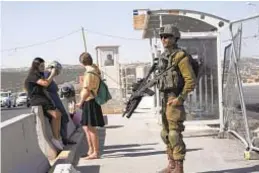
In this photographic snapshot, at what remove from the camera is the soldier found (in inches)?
239

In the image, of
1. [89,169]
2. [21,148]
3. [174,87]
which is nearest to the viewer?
[21,148]

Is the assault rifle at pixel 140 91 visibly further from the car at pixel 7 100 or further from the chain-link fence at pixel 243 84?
the car at pixel 7 100

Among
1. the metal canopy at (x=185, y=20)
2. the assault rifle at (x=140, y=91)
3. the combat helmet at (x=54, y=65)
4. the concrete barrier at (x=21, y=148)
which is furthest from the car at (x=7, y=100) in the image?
the assault rifle at (x=140, y=91)

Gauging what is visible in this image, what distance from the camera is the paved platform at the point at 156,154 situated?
718 centimetres

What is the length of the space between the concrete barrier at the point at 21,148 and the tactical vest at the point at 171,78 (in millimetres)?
1835

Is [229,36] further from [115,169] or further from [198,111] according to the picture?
[115,169]

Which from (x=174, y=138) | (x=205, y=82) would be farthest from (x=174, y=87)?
(x=205, y=82)

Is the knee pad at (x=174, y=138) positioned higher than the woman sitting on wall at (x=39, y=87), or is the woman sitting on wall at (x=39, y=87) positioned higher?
the woman sitting on wall at (x=39, y=87)

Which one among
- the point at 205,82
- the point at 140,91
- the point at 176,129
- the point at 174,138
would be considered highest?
the point at 140,91

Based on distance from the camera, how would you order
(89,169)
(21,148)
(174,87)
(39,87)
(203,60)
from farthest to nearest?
(203,60) < (39,87) < (89,169) < (174,87) < (21,148)

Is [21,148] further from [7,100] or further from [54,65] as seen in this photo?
[7,100]

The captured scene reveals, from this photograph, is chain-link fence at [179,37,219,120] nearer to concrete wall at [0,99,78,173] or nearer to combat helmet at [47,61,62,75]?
combat helmet at [47,61,62,75]

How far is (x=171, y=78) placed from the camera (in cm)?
614

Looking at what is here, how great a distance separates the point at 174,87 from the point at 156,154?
8.87 ft
